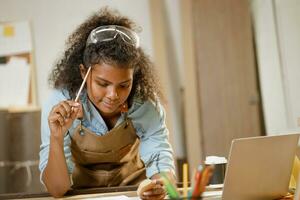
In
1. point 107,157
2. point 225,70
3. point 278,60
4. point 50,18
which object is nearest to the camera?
point 107,157

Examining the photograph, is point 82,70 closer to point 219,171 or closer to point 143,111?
point 143,111

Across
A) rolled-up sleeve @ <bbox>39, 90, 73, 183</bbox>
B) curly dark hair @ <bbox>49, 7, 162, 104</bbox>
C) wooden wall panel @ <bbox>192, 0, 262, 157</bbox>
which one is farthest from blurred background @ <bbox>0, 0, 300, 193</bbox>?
rolled-up sleeve @ <bbox>39, 90, 73, 183</bbox>

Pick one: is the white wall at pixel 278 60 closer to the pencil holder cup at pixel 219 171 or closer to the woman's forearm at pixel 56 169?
the pencil holder cup at pixel 219 171

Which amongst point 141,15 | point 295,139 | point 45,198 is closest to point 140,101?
point 45,198

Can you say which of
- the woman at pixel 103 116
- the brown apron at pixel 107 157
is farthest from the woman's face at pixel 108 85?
the brown apron at pixel 107 157

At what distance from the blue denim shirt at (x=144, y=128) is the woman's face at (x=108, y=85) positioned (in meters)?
0.06

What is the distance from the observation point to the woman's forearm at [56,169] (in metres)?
0.94

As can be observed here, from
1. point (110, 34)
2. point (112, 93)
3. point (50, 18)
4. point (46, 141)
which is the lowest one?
point (46, 141)

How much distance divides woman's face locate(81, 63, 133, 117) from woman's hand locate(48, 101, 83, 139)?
8 centimetres

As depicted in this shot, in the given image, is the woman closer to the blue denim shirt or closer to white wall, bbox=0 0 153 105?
the blue denim shirt

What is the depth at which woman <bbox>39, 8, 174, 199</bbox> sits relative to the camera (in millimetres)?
963

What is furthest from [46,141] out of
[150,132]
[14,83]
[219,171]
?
[14,83]

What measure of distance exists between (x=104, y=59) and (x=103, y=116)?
0.62 ft

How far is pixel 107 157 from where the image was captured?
45.6 inches
